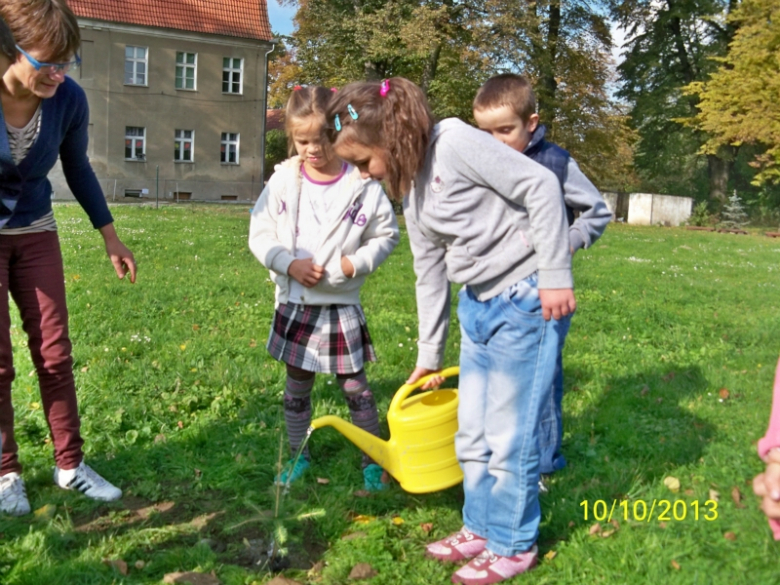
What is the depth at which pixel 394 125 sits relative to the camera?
2611mm

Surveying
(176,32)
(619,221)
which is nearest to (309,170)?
(619,221)

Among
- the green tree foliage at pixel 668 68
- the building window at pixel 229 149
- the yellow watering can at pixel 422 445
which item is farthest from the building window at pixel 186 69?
the yellow watering can at pixel 422 445

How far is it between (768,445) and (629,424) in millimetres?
2731

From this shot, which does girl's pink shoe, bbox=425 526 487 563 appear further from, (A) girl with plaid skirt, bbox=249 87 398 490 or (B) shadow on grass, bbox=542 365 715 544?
(A) girl with plaid skirt, bbox=249 87 398 490

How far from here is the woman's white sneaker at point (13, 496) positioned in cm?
311

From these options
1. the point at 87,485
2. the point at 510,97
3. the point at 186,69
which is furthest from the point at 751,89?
the point at 87,485

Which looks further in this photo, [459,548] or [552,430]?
[552,430]

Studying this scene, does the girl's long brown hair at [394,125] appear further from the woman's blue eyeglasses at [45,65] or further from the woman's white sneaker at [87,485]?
the woman's white sneaker at [87,485]

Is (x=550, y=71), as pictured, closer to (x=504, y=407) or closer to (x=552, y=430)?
(x=552, y=430)

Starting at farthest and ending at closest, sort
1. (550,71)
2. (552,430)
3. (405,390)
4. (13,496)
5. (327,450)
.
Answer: (550,71) → (327,450) → (552,430) → (13,496) → (405,390)

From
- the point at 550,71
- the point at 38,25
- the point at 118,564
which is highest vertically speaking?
the point at 550,71

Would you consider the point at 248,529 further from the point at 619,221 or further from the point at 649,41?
the point at 649,41

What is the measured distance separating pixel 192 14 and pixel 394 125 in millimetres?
34122

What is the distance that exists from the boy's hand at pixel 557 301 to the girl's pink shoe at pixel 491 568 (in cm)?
90
